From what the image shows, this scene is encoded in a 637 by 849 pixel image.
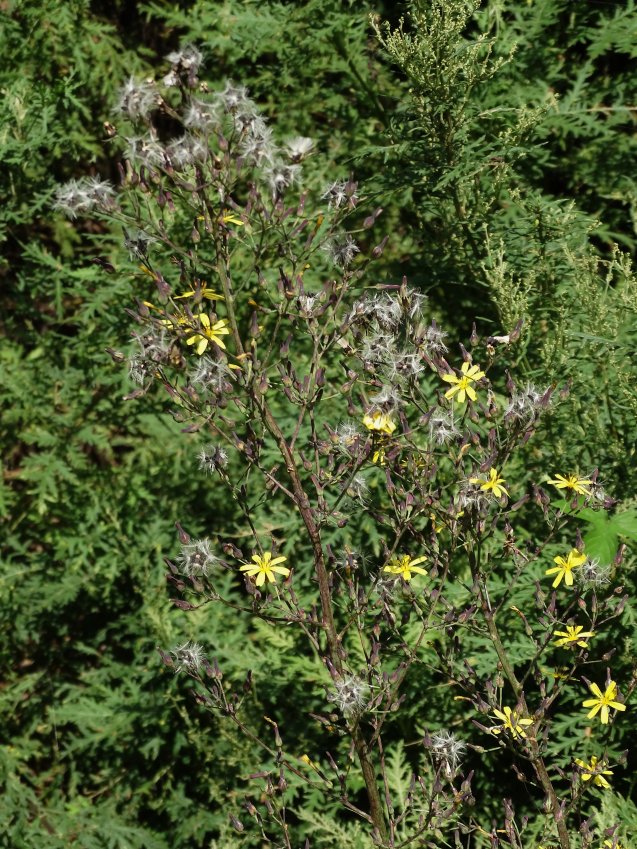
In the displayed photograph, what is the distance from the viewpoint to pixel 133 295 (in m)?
3.33

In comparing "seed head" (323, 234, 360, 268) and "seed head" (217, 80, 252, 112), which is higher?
"seed head" (217, 80, 252, 112)

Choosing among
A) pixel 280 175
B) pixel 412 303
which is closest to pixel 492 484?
pixel 412 303

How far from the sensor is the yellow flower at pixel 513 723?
2006 millimetres

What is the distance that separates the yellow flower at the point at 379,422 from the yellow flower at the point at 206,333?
0.35 metres

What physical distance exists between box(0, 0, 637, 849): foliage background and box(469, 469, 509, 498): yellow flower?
820 millimetres

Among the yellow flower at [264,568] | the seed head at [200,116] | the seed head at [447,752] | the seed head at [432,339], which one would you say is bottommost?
the seed head at [447,752]

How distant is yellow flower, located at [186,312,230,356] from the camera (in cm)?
195

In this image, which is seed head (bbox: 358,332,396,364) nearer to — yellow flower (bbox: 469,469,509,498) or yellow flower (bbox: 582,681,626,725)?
yellow flower (bbox: 469,469,509,498)

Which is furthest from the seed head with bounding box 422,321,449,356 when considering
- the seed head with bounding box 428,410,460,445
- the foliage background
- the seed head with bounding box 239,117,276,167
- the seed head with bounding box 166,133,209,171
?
the foliage background

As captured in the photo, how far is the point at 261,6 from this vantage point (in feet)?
12.1

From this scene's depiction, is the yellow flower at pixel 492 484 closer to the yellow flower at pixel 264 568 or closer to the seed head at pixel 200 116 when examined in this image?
the yellow flower at pixel 264 568

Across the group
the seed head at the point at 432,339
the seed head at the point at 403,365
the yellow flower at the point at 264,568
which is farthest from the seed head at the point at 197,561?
the seed head at the point at 432,339

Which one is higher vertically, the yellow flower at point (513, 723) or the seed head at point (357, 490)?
the seed head at point (357, 490)

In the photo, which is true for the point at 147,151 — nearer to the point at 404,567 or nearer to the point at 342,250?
the point at 342,250
